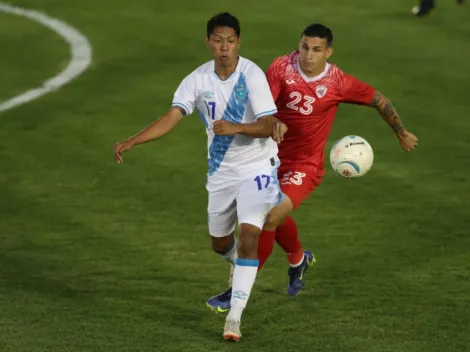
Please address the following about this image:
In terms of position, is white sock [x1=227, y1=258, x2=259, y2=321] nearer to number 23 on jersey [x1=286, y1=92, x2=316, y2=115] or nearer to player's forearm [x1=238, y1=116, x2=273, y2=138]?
player's forearm [x1=238, y1=116, x2=273, y2=138]

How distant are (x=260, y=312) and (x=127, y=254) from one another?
7.64 feet

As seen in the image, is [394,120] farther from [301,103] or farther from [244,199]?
[244,199]

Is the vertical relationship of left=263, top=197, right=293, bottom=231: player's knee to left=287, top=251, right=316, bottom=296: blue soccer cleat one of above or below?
above

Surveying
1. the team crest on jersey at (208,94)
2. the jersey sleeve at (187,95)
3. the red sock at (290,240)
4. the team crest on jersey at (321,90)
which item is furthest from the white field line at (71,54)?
the team crest on jersey at (208,94)

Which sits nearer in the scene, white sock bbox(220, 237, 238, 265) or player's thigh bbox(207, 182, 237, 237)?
player's thigh bbox(207, 182, 237, 237)

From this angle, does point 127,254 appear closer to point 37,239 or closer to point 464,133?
point 37,239

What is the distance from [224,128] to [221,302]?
1758mm

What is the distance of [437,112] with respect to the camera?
18531mm

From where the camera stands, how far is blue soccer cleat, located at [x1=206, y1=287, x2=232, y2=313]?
36.3 feet

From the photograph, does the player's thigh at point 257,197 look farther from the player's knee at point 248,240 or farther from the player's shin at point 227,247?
the player's shin at point 227,247

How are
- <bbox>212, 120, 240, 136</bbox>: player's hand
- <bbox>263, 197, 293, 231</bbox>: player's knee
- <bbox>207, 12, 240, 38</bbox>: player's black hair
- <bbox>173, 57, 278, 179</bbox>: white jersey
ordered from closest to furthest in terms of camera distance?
<bbox>212, 120, 240, 136</bbox>: player's hand
<bbox>207, 12, 240, 38</bbox>: player's black hair
<bbox>173, 57, 278, 179</bbox>: white jersey
<bbox>263, 197, 293, 231</bbox>: player's knee

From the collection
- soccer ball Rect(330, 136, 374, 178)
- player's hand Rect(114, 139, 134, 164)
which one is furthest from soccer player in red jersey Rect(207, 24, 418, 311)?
player's hand Rect(114, 139, 134, 164)

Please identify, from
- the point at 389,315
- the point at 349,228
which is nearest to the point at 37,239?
the point at 349,228

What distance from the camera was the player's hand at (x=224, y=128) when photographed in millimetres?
9977
